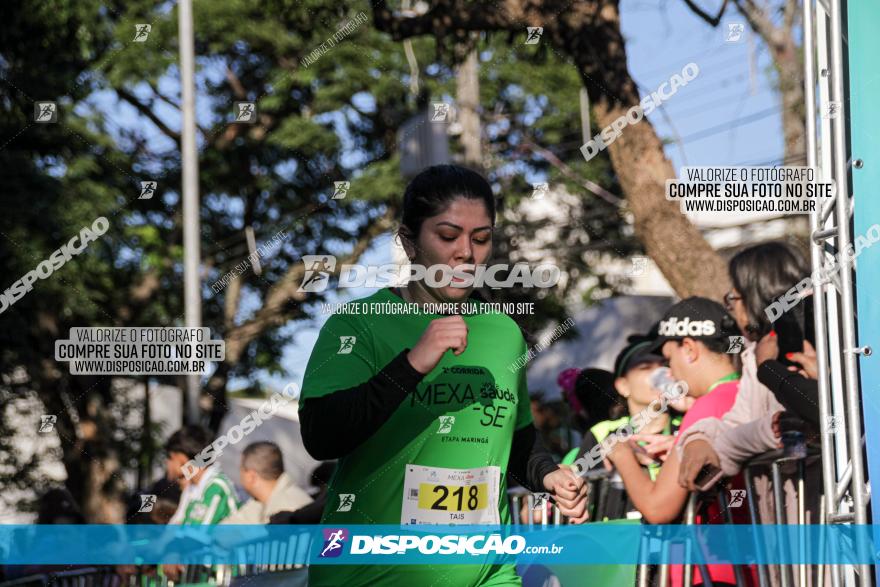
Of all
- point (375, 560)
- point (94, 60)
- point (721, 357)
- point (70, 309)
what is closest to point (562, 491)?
point (375, 560)

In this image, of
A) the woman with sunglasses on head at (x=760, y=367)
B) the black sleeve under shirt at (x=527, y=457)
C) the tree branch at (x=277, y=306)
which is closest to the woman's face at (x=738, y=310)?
the woman with sunglasses on head at (x=760, y=367)

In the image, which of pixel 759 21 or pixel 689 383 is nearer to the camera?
pixel 689 383

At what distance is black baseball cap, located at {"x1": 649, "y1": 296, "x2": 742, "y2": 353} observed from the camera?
5.10m

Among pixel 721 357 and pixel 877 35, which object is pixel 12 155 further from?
pixel 877 35

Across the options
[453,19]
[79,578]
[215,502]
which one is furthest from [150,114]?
[215,502]

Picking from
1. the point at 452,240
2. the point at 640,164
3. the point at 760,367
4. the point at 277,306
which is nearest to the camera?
the point at 452,240

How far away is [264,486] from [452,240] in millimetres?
2765

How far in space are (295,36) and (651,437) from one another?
891 cm

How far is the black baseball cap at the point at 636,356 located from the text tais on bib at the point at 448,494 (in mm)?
2135

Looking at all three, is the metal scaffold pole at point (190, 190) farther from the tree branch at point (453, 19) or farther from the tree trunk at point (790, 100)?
the tree trunk at point (790, 100)

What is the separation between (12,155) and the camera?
34.1ft

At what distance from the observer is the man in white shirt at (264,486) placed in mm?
5809

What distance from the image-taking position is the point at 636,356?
541cm

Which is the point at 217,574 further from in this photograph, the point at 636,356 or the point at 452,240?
the point at 452,240
